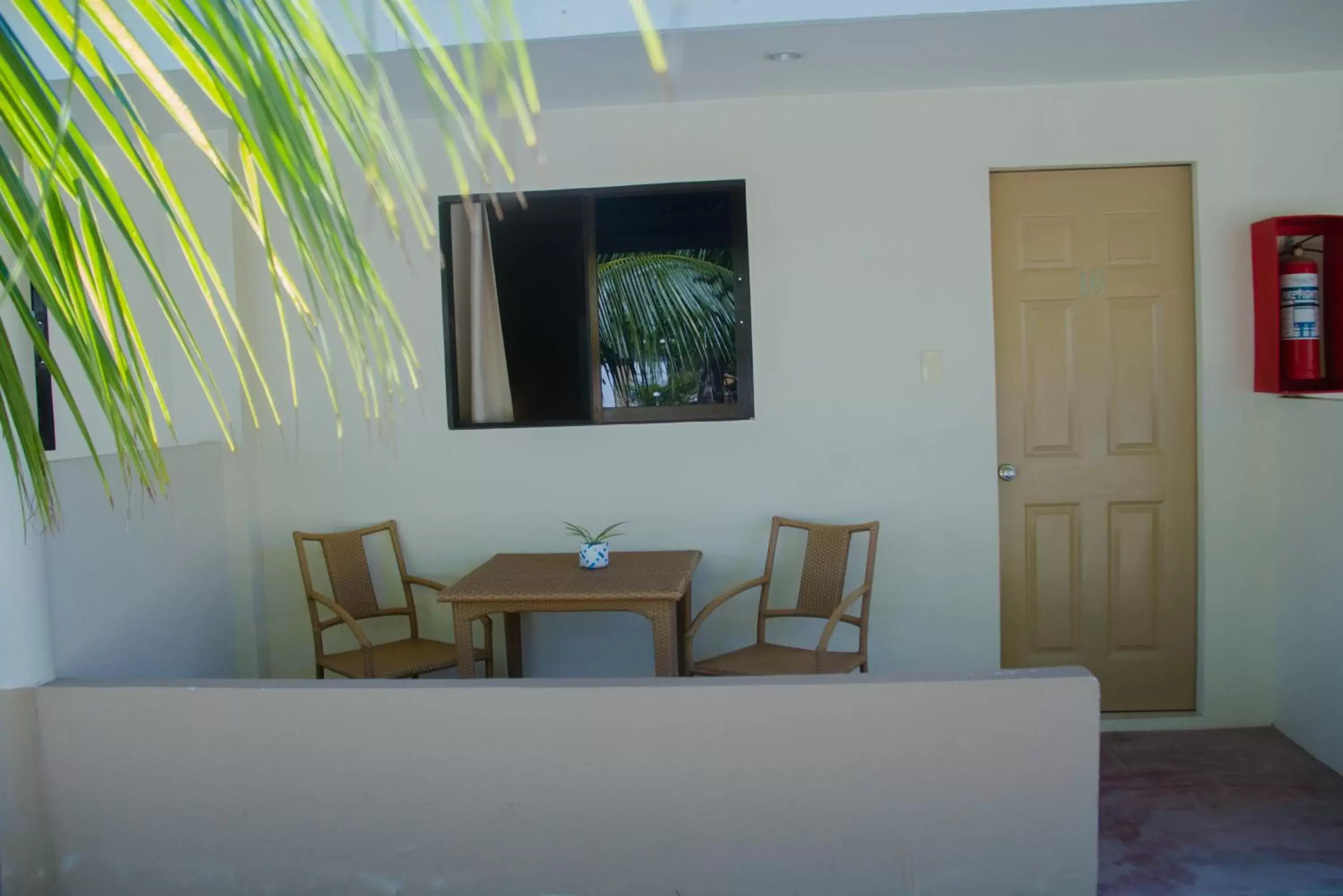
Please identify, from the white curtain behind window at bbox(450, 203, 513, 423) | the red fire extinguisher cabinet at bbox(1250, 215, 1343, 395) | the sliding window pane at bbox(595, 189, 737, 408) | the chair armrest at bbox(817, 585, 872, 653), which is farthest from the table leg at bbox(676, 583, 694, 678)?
the red fire extinguisher cabinet at bbox(1250, 215, 1343, 395)

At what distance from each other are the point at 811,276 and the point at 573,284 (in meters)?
0.94

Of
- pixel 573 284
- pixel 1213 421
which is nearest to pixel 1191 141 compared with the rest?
pixel 1213 421

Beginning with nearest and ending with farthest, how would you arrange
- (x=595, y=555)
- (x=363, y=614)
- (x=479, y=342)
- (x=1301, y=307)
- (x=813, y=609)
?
(x=1301, y=307)
(x=595, y=555)
(x=813, y=609)
(x=363, y=614)
(x=479, y=342)

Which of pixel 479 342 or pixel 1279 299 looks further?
pixel 479 342

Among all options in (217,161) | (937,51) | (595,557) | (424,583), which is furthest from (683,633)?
(217,161)

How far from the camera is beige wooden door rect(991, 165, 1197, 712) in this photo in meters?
4.18

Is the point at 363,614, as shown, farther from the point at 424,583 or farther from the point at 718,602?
the point at 718,602

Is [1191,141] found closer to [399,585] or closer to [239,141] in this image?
[399,585]

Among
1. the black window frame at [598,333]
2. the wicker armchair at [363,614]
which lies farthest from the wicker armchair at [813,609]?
the wicker armchair at [363,614]

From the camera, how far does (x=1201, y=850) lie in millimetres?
3264

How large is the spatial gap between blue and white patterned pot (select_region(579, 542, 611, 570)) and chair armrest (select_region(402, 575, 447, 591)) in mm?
607

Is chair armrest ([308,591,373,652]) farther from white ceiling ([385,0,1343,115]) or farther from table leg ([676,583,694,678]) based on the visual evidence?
white ceiling ([385,0,1343,115])

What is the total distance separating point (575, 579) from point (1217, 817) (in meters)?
2.18

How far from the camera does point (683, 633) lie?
4184mm
